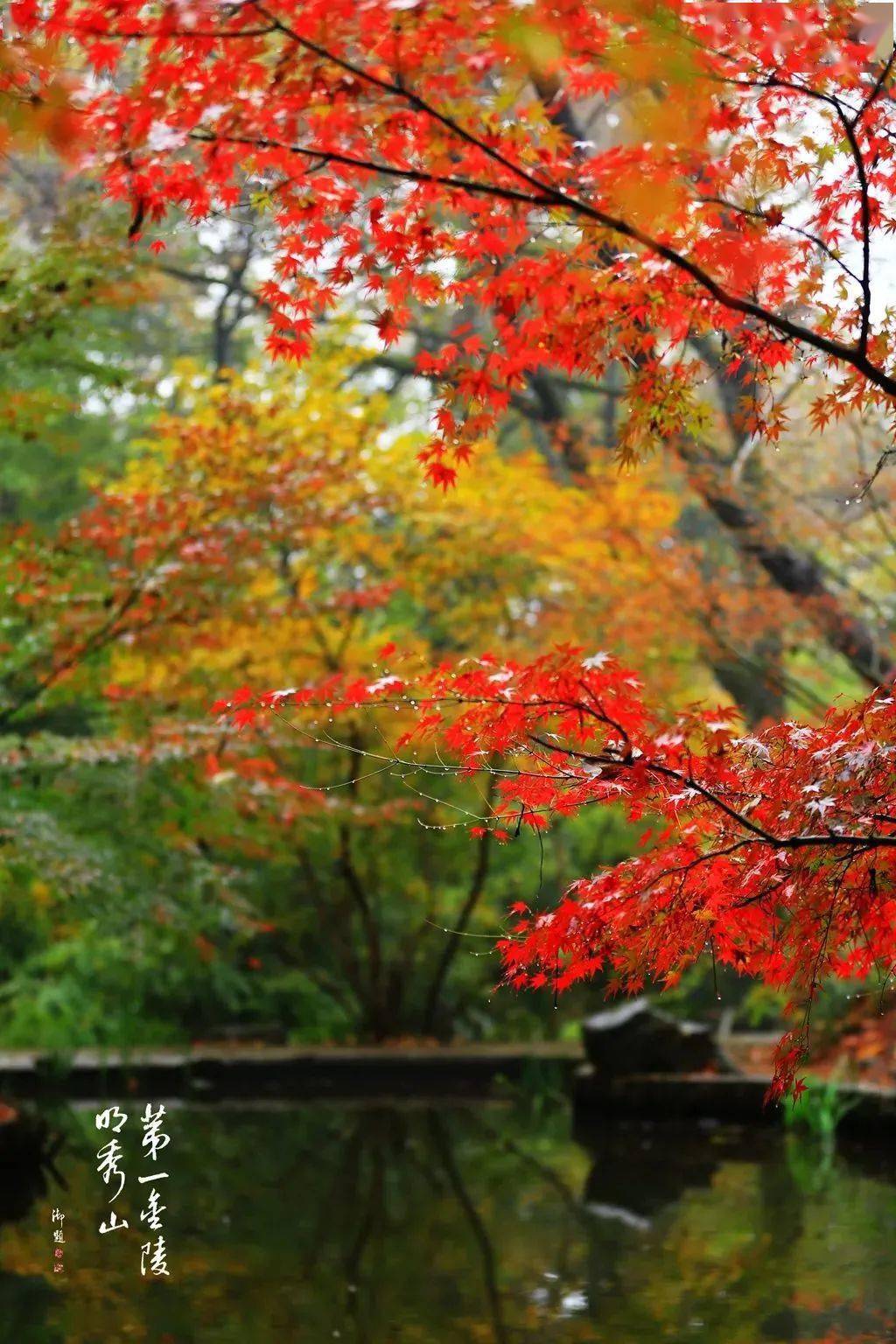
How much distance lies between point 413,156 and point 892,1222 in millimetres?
5201

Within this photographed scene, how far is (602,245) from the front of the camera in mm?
3822

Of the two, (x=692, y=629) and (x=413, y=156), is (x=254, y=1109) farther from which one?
(x=413, y=156)

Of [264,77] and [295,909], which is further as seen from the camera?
[295,909]

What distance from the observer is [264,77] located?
3236mm

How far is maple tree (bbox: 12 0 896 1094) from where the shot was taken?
10.2 feet

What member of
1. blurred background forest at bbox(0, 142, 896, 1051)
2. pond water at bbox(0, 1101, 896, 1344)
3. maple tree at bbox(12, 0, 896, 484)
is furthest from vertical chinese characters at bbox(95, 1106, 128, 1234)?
maple tree at bbox(12, 0, 896, 484)

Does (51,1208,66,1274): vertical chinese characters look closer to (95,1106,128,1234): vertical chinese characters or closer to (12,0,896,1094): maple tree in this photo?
(95,1106,128,1234): vertical chinese characters

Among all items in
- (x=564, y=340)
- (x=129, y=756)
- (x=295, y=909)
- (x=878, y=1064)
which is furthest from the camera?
(x=295, y=909)

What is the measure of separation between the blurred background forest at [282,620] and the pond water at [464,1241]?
139 cm

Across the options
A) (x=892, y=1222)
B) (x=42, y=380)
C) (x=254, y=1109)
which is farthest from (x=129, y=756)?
(x=892, y=1222)

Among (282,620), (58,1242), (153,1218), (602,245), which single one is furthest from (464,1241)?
(282,620)

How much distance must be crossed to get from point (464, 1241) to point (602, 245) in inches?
170

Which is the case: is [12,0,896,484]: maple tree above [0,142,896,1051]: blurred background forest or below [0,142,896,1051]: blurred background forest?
below

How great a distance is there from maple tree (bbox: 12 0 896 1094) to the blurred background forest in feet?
2.80
